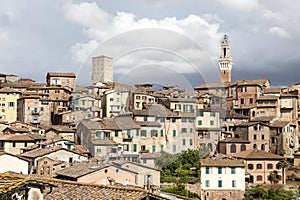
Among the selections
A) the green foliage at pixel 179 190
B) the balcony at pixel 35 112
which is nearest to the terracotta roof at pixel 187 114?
the green foliage at pixel 179 190

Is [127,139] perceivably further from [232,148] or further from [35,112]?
[35,112]

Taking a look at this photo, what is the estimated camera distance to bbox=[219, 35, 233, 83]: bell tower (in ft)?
228

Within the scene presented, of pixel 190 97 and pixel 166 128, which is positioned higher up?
pixel 190 97

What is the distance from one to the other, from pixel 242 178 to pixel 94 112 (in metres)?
13.9

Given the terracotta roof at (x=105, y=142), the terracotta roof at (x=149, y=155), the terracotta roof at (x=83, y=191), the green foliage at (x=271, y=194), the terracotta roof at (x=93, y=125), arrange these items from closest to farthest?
the terracotta roof at (x=83, y=191), the green foliage at (x=271, y=194), the terracotta roof at (x=149, y=155), the terracotta roof at (x=105, y=142), the terracotta roof at (x=93, y=125)

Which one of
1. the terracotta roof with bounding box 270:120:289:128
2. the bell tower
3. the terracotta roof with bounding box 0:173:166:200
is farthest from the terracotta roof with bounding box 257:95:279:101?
the terracotta roof with bounding box 0:173:166:200

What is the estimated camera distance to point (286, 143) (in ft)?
111

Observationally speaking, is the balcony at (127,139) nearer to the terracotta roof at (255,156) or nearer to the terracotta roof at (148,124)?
the terracotta roof at (148,124)

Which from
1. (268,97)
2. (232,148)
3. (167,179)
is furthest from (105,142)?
(268,97)

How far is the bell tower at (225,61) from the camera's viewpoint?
6939 centimetres

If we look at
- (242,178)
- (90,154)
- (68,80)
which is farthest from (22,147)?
(68,80)

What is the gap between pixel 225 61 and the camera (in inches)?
2813

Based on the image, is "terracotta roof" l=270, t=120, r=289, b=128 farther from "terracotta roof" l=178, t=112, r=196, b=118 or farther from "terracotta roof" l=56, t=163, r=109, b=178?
"terracotta roof" l=56, t=163, r=109, b=178

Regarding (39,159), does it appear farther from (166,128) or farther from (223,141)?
(223,141)
